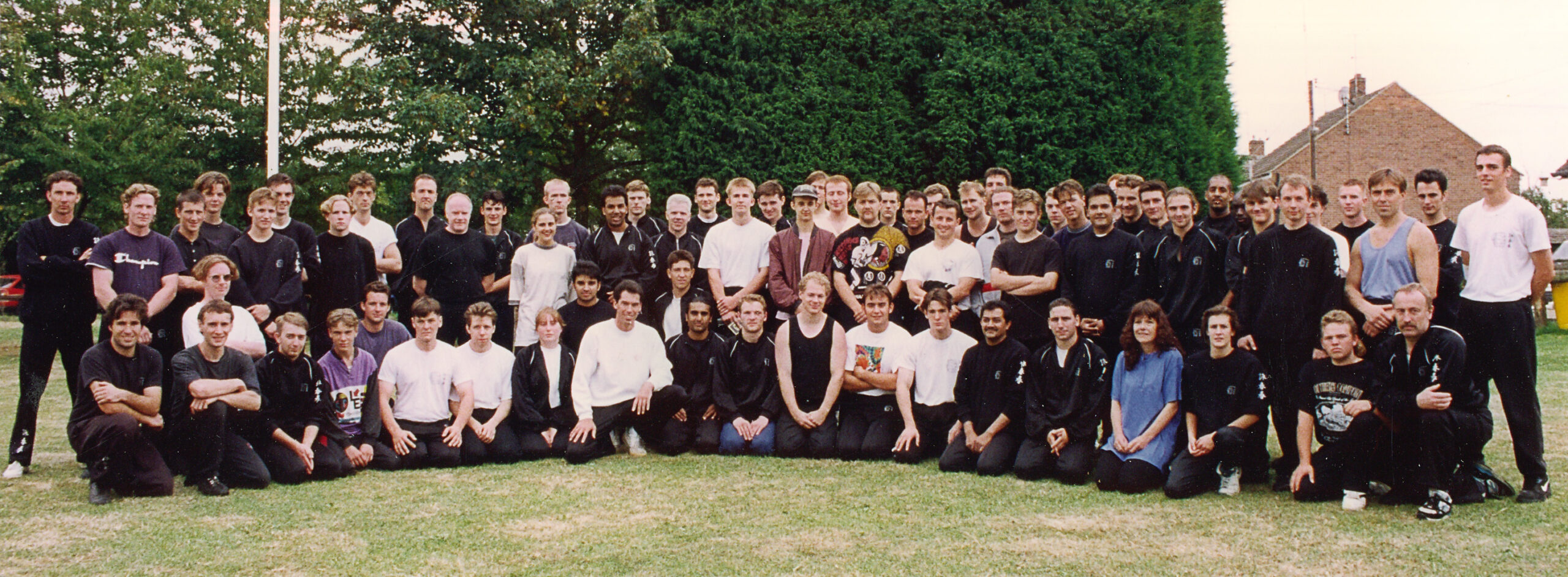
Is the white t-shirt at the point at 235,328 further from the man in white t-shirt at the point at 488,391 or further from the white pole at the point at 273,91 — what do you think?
the white pole at the point at 273,91

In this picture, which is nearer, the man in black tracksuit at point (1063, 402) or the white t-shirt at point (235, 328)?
the man in black tracksuit at point (1063, 402)

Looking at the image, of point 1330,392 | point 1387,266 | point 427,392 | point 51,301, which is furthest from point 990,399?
point 51,301

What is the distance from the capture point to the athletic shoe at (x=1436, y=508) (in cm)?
479

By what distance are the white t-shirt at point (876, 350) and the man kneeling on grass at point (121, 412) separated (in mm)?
3916

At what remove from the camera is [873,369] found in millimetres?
6953

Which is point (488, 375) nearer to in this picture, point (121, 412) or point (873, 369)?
point (121, 412)

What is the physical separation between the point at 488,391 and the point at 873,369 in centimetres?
244

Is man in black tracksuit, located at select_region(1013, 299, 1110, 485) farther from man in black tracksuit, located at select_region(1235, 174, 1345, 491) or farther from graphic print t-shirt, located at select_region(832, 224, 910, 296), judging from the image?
graphic print t-shirt, located at select_region(832, 224, 910, 296)

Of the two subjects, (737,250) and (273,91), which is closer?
(737,250)

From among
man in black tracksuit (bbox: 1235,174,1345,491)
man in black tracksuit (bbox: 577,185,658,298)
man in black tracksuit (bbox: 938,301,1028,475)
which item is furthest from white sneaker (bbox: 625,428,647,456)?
man in black tracksuit (bbox: 1235,174,1345,491)

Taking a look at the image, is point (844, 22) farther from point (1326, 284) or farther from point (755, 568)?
point (755, 568)

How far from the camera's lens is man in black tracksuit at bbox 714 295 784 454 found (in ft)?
23.0

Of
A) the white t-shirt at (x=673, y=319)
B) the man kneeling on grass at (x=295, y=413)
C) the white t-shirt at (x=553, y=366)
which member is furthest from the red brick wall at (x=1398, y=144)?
the man kneeling on grass at (x=295, y=413)

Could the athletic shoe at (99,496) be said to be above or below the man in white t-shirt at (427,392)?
below
